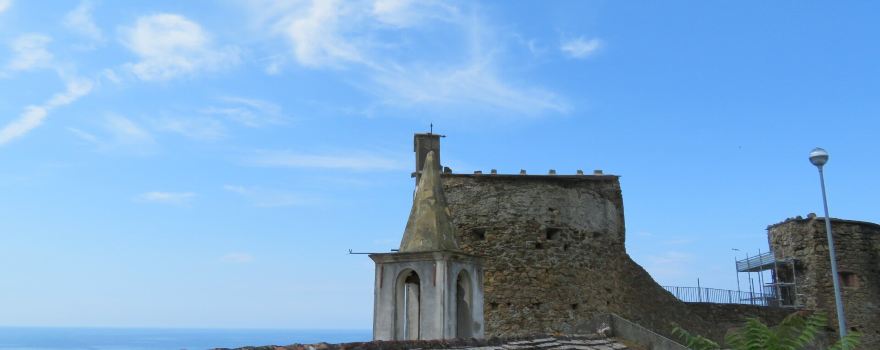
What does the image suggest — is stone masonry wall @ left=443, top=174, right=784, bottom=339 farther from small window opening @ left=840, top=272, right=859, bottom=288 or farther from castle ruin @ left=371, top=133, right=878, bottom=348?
small window opening @ left=840, top=272, right=859, bottom=288

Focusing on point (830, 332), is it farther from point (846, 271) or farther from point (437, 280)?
point (437, 280)

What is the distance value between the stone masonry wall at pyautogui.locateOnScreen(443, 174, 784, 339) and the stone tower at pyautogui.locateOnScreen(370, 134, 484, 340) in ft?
31.5

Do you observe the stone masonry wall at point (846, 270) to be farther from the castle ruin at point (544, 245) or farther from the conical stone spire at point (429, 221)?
the conical stone spire at point (429, 221)

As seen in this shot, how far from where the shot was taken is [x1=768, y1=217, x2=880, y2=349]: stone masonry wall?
29906mm

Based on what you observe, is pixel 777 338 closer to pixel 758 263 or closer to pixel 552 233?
pixel 552 233

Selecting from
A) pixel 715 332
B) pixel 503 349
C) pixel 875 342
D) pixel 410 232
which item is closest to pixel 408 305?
pixel 410 232

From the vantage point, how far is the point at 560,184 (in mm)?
24750

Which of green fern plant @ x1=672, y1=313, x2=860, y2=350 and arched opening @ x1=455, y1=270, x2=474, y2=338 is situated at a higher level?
arched opening @ x1=455, y1=270, x2=474, y2=338

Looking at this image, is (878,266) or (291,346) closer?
(291,346)

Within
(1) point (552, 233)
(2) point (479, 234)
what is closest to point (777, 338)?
(1) point (552, 233)

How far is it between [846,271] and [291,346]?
28.2m

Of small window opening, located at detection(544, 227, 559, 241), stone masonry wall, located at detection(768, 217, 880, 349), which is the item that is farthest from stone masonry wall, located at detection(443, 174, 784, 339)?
stone masonry wall, located at detection(768, 217, 880, 349)

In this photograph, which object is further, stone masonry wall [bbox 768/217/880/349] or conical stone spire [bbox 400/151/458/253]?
stone masonry wall [bbox 768/217/880/349]

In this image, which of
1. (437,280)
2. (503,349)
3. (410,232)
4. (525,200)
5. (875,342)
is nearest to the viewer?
(503,349)
